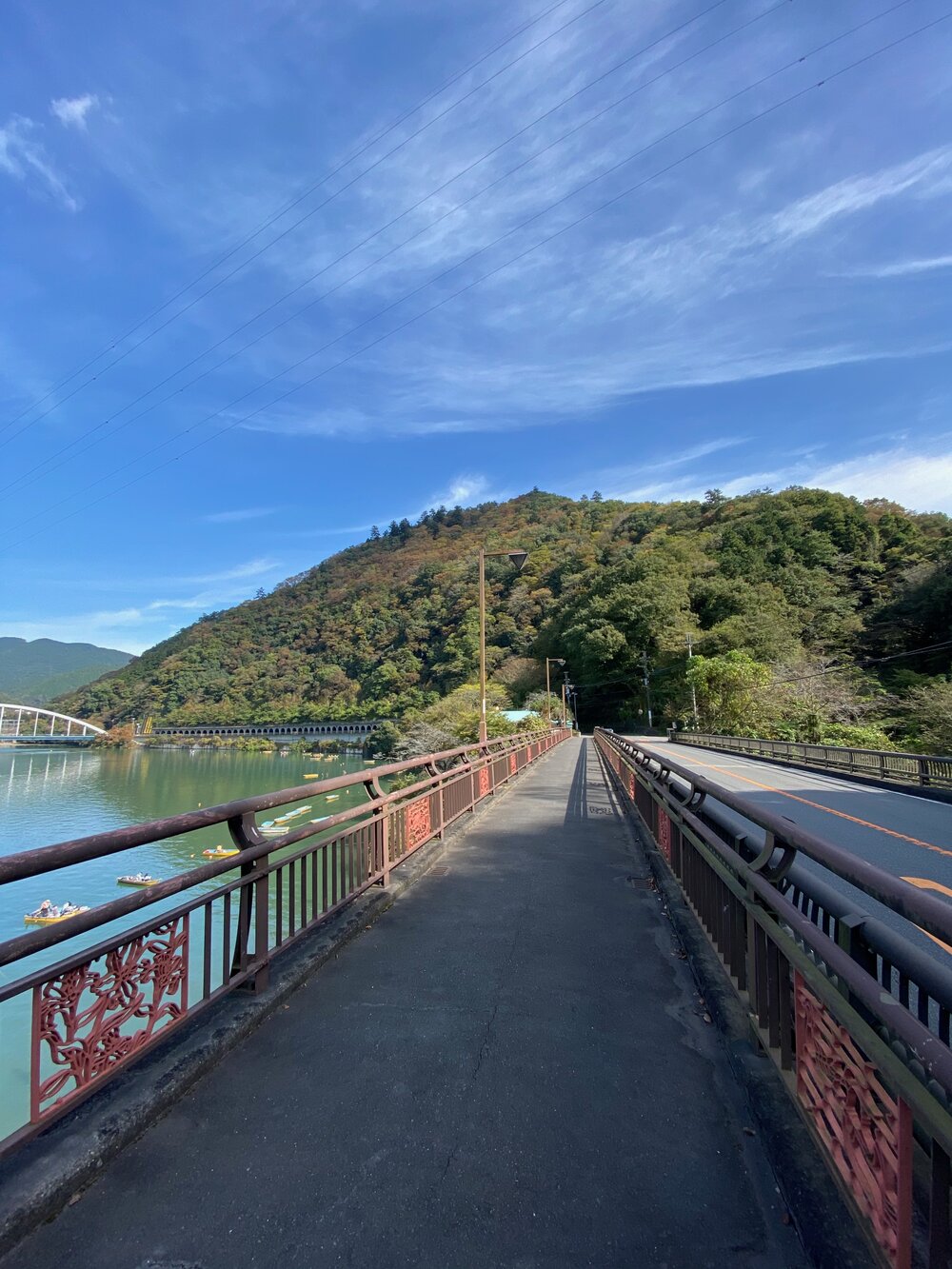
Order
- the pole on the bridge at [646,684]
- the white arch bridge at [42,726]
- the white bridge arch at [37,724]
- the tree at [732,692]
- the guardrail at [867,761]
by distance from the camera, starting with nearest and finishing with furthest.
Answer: the guardrail at [867,761]
the tree at [732,692]
the pole on the bridge at [646,684]
the white arch bridge at [42,726]
the white bridge arch at [37,724]

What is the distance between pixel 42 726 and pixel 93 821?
5533 inches

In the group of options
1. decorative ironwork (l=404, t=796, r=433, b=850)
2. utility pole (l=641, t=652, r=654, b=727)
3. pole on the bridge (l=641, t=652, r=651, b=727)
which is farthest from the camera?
pole on the bridge (l=641, t=652, r=651, b=727)

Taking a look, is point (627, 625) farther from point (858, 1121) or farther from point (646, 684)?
point (858, 1121)

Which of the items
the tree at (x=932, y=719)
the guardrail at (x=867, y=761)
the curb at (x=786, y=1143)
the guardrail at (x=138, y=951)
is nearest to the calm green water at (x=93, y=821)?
the guardrail at (x=138, y=951)

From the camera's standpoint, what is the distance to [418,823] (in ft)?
23.2

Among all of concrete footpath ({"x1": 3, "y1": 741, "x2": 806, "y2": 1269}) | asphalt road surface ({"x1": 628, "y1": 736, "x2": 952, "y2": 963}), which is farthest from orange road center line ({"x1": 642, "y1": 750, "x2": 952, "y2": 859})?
concrete footpath ({"x1": 3, "y1": 741, "x2": 806, "y2": 1269})

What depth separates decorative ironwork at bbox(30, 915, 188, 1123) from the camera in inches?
87.4

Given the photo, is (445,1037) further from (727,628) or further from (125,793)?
(727,628)

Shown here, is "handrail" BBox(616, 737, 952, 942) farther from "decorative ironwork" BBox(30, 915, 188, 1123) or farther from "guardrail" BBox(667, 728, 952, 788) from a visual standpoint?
"guardrail" BBox(667, 728, 952, 788)

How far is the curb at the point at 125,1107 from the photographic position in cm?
200

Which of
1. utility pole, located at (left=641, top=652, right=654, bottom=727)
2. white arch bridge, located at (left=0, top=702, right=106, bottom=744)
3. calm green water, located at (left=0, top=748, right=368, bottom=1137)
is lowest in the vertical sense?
calm green water, located at (left=0, top=748, right=368, bottom=1137)

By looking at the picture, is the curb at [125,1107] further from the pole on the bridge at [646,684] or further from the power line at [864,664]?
the pole on the bridge at [646,684]

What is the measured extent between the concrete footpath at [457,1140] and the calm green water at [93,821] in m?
1.22

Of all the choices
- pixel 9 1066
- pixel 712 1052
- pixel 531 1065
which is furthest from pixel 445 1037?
pixel 9 1066
